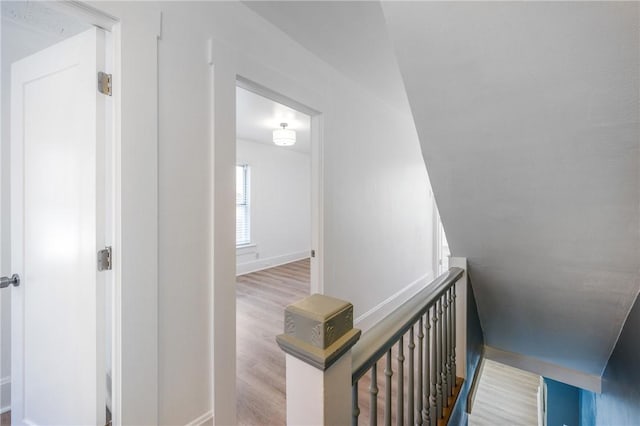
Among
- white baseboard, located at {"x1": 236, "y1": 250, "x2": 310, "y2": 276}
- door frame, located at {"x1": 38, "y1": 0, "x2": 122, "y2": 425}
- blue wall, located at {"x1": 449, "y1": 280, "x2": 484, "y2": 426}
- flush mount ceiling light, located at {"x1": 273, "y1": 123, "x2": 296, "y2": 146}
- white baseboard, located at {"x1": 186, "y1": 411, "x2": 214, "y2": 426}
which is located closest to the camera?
door frame, located at {"x1": 38, "y1": 0, "x2": 122, "y2": 425}

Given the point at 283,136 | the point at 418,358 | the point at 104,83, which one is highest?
the point at 283,136

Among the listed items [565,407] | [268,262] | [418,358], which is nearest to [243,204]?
[268,262]

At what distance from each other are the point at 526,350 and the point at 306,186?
4.98 meters

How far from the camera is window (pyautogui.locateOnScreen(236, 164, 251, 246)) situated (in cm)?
498

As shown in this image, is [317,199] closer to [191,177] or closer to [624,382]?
[191,177]

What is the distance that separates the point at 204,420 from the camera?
1.39m

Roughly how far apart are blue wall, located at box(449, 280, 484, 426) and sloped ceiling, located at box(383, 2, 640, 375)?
38cm

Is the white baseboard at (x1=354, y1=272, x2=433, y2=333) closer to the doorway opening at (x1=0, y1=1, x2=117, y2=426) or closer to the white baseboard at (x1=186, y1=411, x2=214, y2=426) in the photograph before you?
the white baseboard at (x1=186, y1=411, x2=214, y2=426)

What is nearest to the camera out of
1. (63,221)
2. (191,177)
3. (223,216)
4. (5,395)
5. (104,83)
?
(104,83)

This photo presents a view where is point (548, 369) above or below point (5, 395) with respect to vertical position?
below

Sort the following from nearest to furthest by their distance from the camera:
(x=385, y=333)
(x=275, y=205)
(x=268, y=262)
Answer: (x=385, y=333), (x=268, y=262), (x=275, y=205)

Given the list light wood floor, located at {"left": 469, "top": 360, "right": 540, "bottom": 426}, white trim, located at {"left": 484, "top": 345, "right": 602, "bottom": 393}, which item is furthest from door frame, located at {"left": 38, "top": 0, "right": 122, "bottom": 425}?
light wood floor, located at {"left": 469, "top": 360, "right": 540, "bottom": 426}

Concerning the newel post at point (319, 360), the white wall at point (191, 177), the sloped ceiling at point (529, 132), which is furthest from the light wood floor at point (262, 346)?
the sloped ceiling at point (529, 132)

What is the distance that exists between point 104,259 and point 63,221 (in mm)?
318
